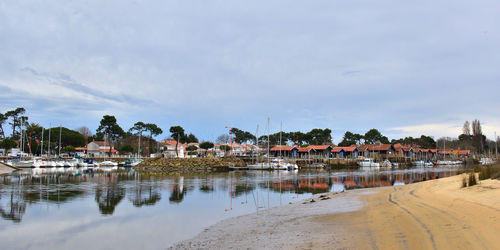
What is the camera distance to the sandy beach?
8.32m

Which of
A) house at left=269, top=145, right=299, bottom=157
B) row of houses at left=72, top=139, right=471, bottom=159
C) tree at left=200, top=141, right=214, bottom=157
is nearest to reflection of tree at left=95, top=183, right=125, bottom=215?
row of houses at left=72, top=139, right=471, bottom=159

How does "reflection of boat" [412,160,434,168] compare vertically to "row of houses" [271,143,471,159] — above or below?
below

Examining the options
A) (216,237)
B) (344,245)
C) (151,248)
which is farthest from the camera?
(216,237)

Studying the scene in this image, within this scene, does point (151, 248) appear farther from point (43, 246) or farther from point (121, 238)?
point (43, 246)

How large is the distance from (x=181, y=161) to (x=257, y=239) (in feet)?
227

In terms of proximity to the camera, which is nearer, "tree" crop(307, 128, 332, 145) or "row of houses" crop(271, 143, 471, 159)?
"row of houses" crop(271, 143, 471, 159)

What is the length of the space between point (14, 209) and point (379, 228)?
19.8m

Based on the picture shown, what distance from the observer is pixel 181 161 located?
7850 cm

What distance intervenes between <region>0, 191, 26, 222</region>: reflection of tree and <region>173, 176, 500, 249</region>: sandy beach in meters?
10.5

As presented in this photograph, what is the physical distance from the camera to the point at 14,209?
19.5 meters

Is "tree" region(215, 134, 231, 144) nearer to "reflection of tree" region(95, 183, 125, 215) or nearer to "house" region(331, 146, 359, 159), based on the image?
"house" region(331, 146, 359, 159)

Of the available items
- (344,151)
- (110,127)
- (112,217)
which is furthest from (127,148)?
(112,217)

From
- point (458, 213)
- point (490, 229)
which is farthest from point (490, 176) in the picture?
point (490, 229)

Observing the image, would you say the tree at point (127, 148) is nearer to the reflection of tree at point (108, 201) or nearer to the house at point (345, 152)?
the house at point (345, 152)
